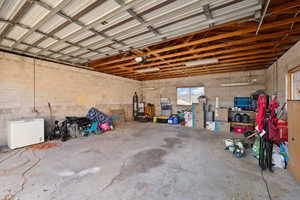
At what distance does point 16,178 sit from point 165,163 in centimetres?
276

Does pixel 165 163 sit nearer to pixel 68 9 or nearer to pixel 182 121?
pixel 68 9

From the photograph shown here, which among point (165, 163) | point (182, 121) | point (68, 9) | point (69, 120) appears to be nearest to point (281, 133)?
point (165, 163)

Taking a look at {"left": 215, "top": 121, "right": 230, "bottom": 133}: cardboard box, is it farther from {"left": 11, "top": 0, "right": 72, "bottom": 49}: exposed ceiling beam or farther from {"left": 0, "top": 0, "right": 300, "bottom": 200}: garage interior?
{"left": 11, "top": 0, "right": 72, "bottom": 49}: exposed ceiling beam

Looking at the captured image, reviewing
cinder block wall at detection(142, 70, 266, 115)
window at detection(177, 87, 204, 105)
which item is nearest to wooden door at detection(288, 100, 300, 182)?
cinder block wall at detection(142, 70, 266, 115)

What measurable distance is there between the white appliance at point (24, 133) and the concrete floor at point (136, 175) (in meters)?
0.30

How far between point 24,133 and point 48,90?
1618 millimetres

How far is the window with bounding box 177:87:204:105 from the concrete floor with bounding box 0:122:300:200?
425 cm

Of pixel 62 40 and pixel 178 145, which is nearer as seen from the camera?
pixel 62 40

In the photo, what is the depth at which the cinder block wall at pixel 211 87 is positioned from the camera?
19.3 feet

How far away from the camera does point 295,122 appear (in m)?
2.04

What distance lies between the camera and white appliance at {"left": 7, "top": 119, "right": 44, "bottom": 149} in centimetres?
327

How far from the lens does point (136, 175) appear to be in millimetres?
2148

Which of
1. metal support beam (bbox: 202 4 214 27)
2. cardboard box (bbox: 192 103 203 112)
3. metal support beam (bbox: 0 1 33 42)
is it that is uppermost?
metal support beam (bbox: 0 1 33 42)

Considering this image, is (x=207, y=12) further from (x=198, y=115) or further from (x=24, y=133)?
(x=24, y=133)
